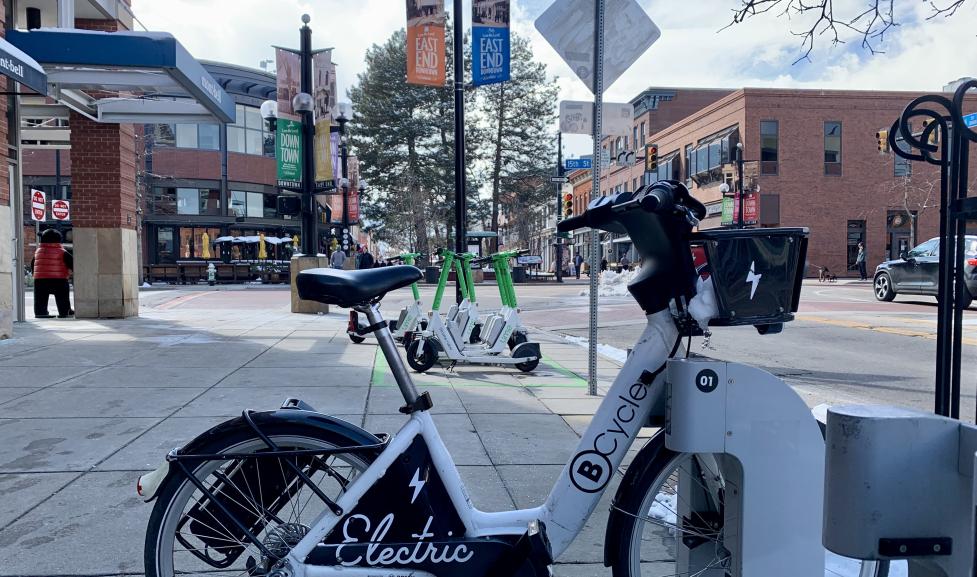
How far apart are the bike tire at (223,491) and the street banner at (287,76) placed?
1419 cm

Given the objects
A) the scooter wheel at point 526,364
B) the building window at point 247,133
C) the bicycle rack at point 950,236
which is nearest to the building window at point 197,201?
the building window at point 247,133

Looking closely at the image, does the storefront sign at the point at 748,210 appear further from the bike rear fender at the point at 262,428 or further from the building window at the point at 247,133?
the bike rear fender at the point at 262,428

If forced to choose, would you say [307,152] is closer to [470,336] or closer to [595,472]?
[470,336]

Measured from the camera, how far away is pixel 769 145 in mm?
42719

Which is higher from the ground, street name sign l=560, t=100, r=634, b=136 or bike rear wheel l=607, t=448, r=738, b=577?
street name sign l=560, t=100, r=634, b=136

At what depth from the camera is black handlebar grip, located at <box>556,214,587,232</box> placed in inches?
93.5

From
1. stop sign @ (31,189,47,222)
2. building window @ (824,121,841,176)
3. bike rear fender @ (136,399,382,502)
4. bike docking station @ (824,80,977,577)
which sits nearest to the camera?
bike docking station @ (824,80,977,577)

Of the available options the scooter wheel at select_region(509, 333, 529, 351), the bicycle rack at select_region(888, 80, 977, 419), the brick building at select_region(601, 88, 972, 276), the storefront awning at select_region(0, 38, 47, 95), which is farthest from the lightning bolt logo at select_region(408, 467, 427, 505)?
the brick building at select_region(601, 88, 972, 276)

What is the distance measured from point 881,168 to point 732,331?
37.9 metres

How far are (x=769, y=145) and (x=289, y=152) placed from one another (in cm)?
3560

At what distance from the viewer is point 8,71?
7.34 meters

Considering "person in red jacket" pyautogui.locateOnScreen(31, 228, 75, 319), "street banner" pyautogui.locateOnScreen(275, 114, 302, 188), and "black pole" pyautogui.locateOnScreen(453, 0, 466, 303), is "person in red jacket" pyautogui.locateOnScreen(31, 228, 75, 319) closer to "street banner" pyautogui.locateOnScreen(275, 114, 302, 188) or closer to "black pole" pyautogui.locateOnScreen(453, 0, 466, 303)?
"street banner" pyautogui.locateOnScreen(275, 114, 302, 188)

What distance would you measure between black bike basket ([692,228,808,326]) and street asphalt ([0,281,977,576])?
1425 mm

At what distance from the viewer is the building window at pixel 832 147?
42969 mm
